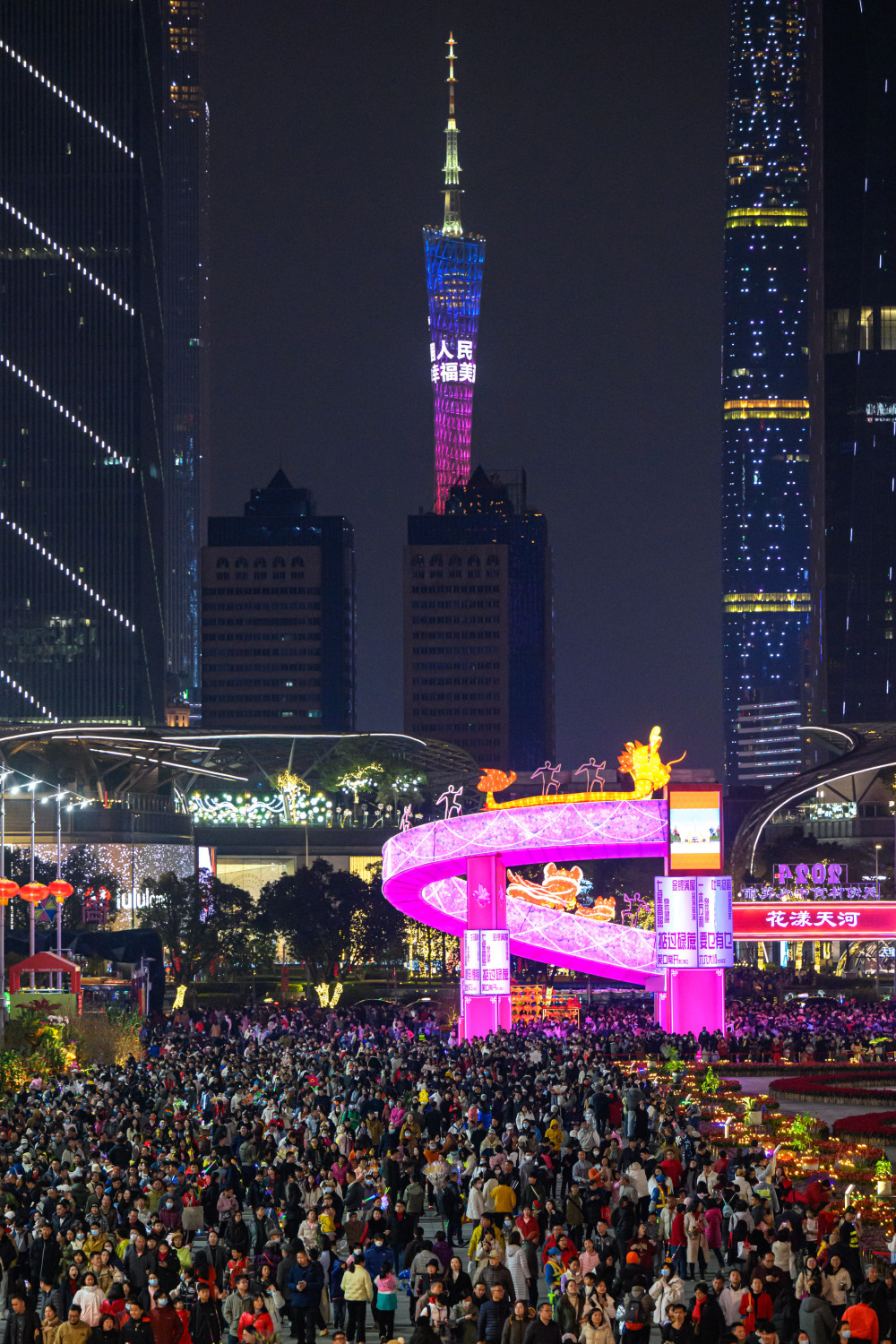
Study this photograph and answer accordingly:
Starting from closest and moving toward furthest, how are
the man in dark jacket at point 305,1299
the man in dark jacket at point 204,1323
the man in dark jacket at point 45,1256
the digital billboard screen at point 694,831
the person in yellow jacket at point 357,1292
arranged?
the man in dark jacket at point 204,1323
the man in dark jacket at point 305,1299
the person in yellow jacket at point 357,1292
the man in dark jacket at point 45,1256
the digital billboard screen at point 694,831

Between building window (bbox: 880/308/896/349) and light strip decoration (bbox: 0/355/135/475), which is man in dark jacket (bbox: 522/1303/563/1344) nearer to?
light strip decoration (bbox: 0/355/135/475)

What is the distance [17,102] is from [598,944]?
435ft

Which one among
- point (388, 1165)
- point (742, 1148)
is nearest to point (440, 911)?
point (742, 1148)

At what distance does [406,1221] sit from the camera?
20359 millimetres

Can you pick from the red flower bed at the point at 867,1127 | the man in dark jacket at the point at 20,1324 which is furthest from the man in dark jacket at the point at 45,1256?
the red flower bed at the point at 867,1127

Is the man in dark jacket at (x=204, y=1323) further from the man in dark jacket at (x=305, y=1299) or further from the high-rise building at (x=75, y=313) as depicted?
the high-rise building at (x=75, y=313)

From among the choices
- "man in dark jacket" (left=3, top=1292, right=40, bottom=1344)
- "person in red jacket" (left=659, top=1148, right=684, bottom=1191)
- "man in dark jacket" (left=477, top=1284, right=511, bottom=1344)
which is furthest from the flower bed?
"man in dark jacket" (left=3, top=1292, right=40, bottom=1344)

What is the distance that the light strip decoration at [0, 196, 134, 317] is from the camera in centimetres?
16238

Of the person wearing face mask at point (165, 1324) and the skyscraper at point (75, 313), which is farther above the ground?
the skyscraper at point (75, 313)

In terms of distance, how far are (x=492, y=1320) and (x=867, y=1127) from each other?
1838 cm

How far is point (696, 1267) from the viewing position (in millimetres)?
19469

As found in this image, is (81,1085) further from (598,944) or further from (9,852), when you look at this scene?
(9,852)

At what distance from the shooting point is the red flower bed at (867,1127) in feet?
103

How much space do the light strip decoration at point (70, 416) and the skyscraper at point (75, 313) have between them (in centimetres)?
12
